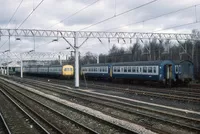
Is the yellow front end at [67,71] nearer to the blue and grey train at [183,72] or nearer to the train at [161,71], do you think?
the train at [161,71]

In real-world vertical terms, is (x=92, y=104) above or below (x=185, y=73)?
below

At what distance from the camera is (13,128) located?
445 inches

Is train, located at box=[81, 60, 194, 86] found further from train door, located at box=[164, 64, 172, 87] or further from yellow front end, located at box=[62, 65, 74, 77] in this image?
yellow front end, located at box=[62, 65, 74, 77]

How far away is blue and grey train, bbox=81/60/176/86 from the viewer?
28125 millimetres

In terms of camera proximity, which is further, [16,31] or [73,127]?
[16,31]

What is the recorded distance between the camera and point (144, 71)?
29.9m

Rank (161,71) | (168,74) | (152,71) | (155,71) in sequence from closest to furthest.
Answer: (161,71), (155,71), (168,74), (152,71)

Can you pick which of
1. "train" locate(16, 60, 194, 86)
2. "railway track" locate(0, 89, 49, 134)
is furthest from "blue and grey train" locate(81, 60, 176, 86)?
"railway track" locate(0, 89, 49, 134)

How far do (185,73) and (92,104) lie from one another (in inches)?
609

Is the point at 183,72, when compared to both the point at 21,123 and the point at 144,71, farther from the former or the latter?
the point at 21,123

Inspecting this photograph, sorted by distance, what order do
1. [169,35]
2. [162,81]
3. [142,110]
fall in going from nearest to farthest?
[142,110] → [162,81] → [169,35]

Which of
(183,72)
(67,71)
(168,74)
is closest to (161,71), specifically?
(168,74)

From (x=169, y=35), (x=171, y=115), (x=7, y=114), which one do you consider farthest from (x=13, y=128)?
(x=169, y=35)

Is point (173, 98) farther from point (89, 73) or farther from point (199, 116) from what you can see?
point (89, 73)
